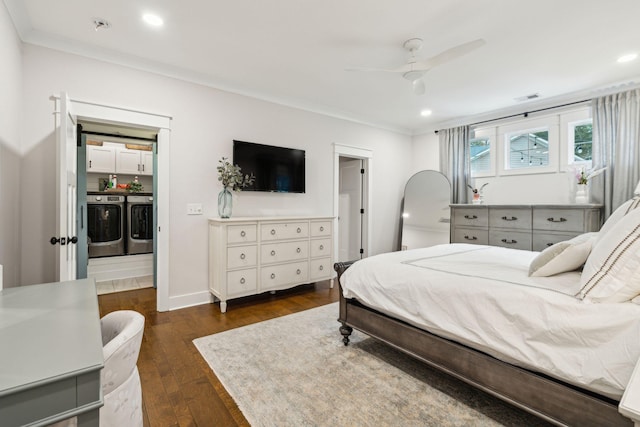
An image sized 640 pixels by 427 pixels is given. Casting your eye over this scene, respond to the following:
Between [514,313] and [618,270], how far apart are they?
45 cm

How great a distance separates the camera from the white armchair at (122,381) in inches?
38.8

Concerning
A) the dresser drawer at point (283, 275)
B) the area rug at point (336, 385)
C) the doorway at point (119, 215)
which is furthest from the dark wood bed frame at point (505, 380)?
the doorway at point (119, 215)

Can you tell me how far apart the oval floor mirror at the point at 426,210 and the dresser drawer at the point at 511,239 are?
776mm

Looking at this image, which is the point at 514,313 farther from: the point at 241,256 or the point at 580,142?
the point at 580,142

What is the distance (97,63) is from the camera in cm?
285

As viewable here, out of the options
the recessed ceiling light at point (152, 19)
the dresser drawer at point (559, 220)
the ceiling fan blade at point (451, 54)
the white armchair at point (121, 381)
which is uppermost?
the recessed ceiling light at point (152, 19)

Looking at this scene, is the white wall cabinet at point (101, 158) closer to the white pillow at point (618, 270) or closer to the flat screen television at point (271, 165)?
the flat screen television at point (271, 165)

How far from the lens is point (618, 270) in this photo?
1290mm

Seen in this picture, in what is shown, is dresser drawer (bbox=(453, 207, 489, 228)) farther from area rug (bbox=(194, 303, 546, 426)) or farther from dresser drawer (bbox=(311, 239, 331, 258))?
area rug (bbox=(194, 303, 546, 426))

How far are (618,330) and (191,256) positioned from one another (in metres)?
3.49

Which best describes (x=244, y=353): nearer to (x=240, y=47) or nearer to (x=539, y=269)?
(x=539, y=269)

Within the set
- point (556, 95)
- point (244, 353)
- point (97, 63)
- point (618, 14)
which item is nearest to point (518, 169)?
point (556, 95)

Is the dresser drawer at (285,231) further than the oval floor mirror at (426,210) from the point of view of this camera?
No

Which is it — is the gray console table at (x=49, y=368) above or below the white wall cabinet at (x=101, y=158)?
below
